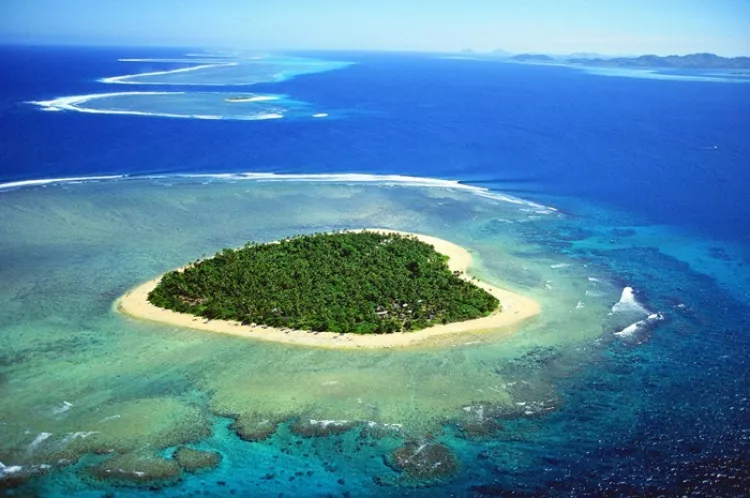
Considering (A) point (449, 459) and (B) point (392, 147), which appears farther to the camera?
→ (B) point (392, 147)

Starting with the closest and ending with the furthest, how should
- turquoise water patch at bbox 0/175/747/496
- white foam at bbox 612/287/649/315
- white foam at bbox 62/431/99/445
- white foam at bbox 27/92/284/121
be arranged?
turquoise water patch at bbox 0/175/747/496 < white foam at bbox 62/431/99/445 < white foam at bbox 612/287/649/315 < white foam at bbox 27/92/284/121

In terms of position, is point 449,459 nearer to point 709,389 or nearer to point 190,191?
point 709,389

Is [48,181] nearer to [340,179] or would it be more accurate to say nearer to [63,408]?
[340,179]

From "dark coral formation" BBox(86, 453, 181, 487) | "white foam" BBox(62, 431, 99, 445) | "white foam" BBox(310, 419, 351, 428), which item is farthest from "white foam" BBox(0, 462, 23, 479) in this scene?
"white foam" BBox(310, 419, 351, 428)

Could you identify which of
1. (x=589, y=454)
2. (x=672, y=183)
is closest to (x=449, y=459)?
(x=589, y=454)

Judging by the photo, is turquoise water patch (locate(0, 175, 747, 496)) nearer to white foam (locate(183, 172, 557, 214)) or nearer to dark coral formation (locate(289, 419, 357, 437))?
dark coral formation (locate(289, 419, 357, 437))

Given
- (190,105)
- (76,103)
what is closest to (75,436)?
(190,105)
